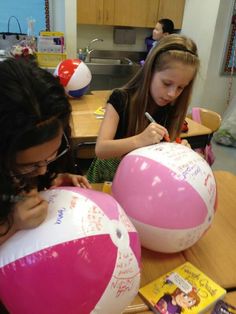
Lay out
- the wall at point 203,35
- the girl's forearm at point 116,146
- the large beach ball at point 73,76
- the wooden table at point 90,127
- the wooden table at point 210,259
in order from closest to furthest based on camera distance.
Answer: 1. the wooden table at point 210,259
2. the girl's forearm at point 116,146
3. the wooden table at point 90,127
4. the large beach ball at point 73,76
5. the wall at point 203,35

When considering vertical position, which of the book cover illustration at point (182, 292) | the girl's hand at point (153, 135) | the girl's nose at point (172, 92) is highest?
the girl's nose at point (172, 92)

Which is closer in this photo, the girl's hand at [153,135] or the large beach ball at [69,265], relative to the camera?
the large beach ball at [69,265]

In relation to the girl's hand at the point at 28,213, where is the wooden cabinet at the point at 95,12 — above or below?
above

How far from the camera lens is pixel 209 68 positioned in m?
3.73

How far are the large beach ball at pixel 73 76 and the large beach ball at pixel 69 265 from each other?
1885 millimetres

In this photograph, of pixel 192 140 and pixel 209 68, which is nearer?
pixel 192 140

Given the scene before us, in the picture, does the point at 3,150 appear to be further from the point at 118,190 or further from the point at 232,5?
the point at 232,5

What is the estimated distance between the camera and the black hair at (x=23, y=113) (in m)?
0.52

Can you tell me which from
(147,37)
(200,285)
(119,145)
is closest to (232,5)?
(147,37)

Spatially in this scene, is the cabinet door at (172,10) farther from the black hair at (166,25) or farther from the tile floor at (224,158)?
the tile floor at (224,158)

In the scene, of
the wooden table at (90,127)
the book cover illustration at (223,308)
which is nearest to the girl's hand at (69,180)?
the book cover illustration at (223,308)

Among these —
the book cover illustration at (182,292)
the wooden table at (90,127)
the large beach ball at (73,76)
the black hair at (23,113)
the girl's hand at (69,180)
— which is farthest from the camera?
the large beach ball at (73,76)

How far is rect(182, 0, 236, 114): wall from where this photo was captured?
346 cm

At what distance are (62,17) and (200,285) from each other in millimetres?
3655
